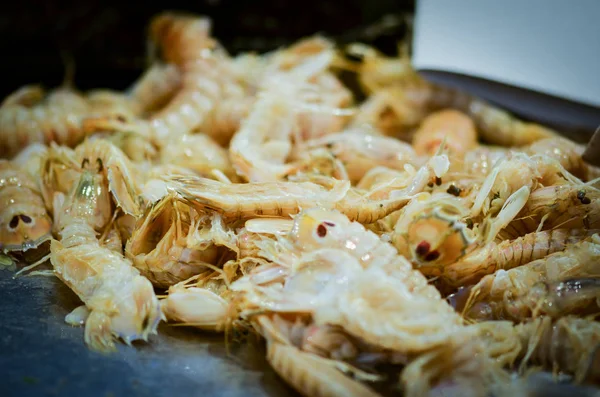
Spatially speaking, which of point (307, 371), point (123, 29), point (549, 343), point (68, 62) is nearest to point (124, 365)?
point (307, 371)

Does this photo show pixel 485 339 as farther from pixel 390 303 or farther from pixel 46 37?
pixel 46 37

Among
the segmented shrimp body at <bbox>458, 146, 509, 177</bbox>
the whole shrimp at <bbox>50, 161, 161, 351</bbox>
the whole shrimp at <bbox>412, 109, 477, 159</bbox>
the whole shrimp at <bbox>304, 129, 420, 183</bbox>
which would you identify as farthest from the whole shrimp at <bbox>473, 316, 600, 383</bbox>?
the whole shrimp at <bbox>412, 109, 477, 159</bbox>

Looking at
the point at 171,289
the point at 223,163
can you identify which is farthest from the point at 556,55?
the point at 171,289

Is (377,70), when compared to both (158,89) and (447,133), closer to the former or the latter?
(447,133)

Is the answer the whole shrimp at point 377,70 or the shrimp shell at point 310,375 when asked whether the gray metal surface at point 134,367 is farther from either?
the whole shrimp at point 377,70

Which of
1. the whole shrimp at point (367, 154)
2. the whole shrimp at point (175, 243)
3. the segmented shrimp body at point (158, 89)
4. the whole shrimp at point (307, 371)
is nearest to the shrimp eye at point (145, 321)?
the whole shrimp at point (175, 243)

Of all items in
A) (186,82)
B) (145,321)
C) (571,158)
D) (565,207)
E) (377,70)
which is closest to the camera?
(145,321)
